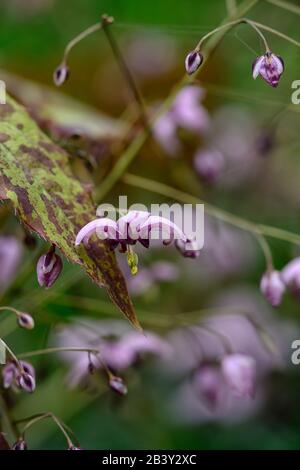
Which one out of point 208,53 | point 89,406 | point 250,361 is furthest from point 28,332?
point 208,53

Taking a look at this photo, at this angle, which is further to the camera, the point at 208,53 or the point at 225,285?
the point at 225,285

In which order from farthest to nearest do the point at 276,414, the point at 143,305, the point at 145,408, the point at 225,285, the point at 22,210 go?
the point at 225,285, the point at 143,305, the point at 276,414, the point at 145,408, the point at 22,210

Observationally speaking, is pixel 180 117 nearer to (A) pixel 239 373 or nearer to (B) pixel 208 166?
(B) pixel 208 166

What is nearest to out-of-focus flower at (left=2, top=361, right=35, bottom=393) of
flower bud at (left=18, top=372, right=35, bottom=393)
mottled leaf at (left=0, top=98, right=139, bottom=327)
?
flower bud at (left=18, top=372, right=35, bottom=393)

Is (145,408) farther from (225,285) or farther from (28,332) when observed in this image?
(225,285)

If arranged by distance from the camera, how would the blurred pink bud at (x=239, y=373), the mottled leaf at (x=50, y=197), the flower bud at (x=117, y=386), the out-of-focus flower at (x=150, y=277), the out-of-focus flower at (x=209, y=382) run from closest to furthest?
1. the mottled leaf at (x=50, y=197)
2. the flower bud at (x=117, y=386)
3. the blurred pink bud at (x=239, y=373)
4. the out-of-focus flower at (x=209, y=382)
5. the out-of-focus flower at (x=150, y=277)

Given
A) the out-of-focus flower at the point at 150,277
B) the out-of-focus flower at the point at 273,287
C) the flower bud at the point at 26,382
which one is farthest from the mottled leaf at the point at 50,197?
the out-of-focus flower at the point at 150,277

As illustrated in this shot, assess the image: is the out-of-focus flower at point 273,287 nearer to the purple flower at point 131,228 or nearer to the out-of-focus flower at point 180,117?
the purple flower at point 131,228
